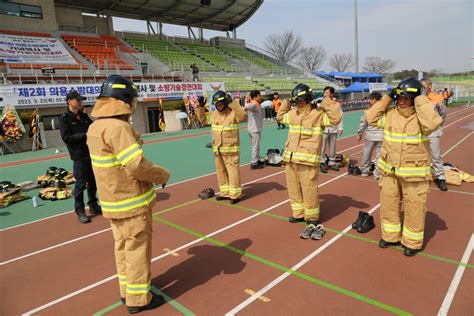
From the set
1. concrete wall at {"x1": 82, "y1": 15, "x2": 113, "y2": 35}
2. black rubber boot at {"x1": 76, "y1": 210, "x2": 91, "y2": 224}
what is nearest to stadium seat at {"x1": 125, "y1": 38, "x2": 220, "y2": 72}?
concrete wall at {"x1": 82, "y1": 15, "x2": 113, "y2": 35}

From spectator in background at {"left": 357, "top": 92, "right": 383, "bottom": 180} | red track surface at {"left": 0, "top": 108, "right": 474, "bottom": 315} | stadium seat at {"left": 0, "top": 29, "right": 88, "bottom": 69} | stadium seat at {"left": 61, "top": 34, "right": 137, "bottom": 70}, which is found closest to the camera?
red track surface at {"left": 0, "top": 108, "right": 474, "bottom": 315}

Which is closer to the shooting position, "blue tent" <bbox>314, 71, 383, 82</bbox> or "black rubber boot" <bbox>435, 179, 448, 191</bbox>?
"black rubber boot" <bbox>435, 179, 448, 191</bbox>

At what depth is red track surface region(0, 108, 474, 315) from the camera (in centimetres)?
314

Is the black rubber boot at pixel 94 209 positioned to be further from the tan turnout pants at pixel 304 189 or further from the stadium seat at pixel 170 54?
the stadium seat at pixel 170 54

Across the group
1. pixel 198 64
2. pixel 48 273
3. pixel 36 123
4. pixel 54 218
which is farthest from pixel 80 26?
pixel 48 273

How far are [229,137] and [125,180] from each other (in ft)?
10.6

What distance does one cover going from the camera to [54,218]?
5.82 meters

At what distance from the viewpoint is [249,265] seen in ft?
12.6

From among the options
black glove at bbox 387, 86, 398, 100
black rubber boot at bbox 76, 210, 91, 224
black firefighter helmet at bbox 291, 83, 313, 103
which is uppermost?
black firefighter helmet at bbox 291, 83, 313, 103

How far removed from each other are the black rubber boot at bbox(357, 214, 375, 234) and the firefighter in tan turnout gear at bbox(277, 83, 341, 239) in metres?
0.59

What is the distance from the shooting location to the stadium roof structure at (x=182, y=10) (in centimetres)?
2812

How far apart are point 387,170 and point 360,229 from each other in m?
1.11

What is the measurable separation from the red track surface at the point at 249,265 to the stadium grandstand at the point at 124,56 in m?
13.3

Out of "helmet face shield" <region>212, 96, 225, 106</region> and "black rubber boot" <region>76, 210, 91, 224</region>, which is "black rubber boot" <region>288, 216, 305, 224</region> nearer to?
"helmet face shield" <region>212, 96, 225, 106</region>
